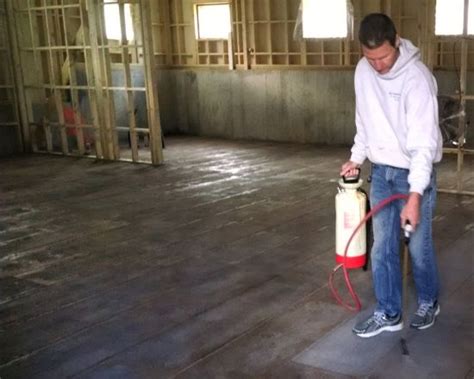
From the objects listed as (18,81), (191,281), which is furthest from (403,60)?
(18,81)

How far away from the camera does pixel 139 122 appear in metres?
11.1

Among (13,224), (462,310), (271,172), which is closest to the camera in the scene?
(462,310)

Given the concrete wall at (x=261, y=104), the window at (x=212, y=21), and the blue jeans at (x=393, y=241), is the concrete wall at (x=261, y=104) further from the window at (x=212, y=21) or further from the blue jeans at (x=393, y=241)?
the blue jeans at (x=393, y=241)

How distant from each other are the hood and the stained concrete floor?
1285 mm

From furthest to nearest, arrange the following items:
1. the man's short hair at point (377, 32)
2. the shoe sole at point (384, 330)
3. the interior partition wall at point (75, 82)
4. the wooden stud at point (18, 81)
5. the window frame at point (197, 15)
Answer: the window frame at point (197, 15)
the wooden stud at point (18, 81)
the interior partition wall at point (75, 82)
the shoe sole at point (384, 330)
the man's short hair at point (377, 32)

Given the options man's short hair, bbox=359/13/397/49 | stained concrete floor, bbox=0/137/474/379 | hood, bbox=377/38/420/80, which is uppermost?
man's short hair, bbox=359/13/397/49

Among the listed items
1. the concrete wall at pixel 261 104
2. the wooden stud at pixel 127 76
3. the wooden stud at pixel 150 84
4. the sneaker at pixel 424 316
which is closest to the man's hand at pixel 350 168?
the sneaker at pixel 424 316

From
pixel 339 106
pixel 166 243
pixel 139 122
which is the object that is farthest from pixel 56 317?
pixel 139 122

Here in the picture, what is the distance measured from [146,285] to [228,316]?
0.76 m

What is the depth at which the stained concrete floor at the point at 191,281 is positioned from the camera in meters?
3.01

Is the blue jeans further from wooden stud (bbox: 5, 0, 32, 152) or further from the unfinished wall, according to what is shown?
wooden stud (bbox: 5, 0, 32, 152)

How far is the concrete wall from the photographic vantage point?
9.90 m

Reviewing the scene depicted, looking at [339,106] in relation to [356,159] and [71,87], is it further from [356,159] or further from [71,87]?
[356,159]

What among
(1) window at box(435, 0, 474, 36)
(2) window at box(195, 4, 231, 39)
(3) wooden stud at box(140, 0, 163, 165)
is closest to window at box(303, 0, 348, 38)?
(1) window at box(435, 0, 474, 36)
